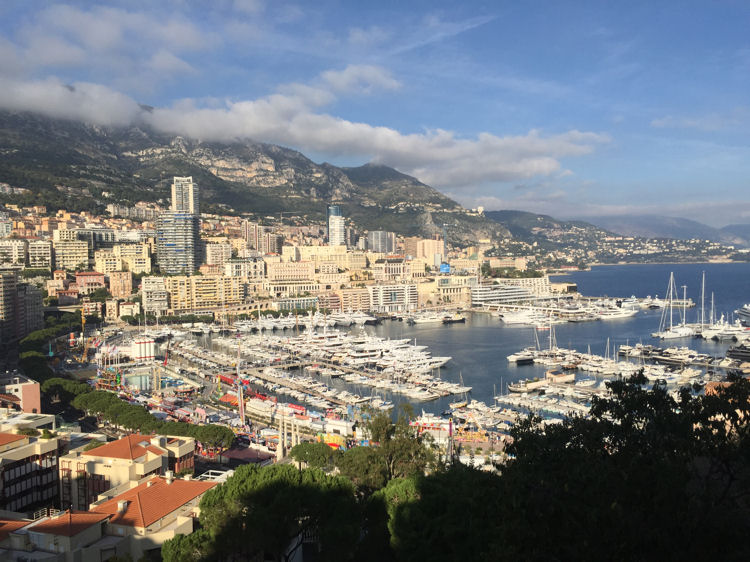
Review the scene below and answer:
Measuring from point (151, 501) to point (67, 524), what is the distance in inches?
35.2

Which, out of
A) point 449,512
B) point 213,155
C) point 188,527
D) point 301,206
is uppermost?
point 213,155

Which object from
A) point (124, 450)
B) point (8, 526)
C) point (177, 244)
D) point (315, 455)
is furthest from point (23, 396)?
point (177, 244)

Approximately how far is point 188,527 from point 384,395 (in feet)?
46.5

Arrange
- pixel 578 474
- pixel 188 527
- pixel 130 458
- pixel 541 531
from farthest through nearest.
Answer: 1. pixel 130 458
2. pixel 188 527
3. pixel 578 474
4. pixel 541 531

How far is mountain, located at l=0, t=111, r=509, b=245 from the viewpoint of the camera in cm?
5722

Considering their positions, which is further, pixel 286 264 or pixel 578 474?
pixel 286 264

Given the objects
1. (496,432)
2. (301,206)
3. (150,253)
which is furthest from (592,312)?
(301,206)

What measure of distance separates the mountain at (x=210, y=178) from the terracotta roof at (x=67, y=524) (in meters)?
50.9

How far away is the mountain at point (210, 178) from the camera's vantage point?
57.2 meters

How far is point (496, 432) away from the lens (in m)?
14.9

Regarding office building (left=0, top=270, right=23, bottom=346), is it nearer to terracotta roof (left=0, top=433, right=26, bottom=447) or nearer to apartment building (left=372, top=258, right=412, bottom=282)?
terracotta roof (left=0, top=433, right=26, bottom=447)

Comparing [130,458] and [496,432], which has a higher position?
[130,458]

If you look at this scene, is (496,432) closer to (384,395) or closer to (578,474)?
(384,395)

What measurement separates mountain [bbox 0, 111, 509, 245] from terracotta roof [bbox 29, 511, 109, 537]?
2003 inches
